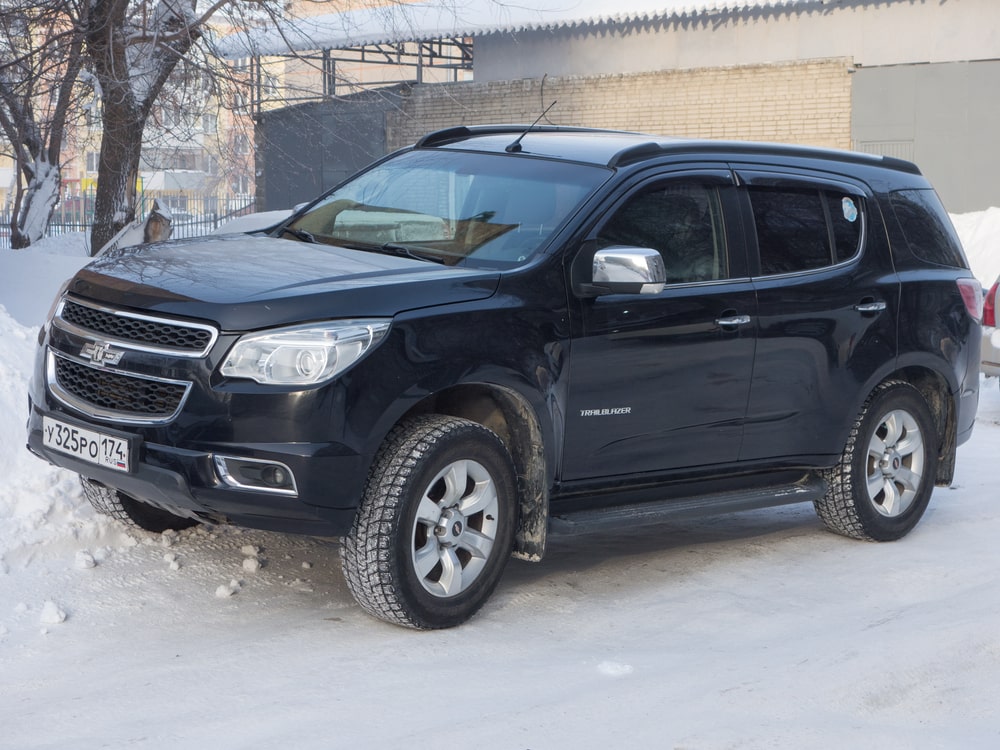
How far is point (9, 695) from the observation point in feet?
13.3

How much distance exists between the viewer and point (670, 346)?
5.37 m

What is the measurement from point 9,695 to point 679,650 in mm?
2294

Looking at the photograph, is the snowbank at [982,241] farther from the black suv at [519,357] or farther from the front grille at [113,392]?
the front grille at [113,392]

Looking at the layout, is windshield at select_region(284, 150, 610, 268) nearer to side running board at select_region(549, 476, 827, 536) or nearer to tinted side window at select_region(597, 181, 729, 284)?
tinted side window at select_region(597, 181, 729, 284)

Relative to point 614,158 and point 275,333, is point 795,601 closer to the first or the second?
point 614,158

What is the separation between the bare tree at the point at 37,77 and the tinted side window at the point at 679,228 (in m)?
8.23

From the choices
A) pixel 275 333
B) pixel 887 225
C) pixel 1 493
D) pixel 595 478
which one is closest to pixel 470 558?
pixel 595 478

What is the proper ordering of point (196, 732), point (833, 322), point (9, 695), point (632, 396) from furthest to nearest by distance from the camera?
1. point (833, 322)
2. point (632, 396)
3. point (9, 695)
4. point (196, 732)

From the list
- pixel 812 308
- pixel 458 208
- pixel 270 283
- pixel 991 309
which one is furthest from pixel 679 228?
pixel 991 309

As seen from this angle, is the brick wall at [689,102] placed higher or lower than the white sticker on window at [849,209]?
higher

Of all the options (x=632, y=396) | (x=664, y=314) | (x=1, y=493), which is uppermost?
(x=664, y=314)

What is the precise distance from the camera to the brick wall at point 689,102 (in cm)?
2217

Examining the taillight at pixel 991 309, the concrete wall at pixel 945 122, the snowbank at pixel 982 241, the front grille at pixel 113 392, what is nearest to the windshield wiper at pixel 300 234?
the front grille at pixel 113 392

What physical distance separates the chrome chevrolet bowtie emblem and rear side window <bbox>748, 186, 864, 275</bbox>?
2.82 meters
